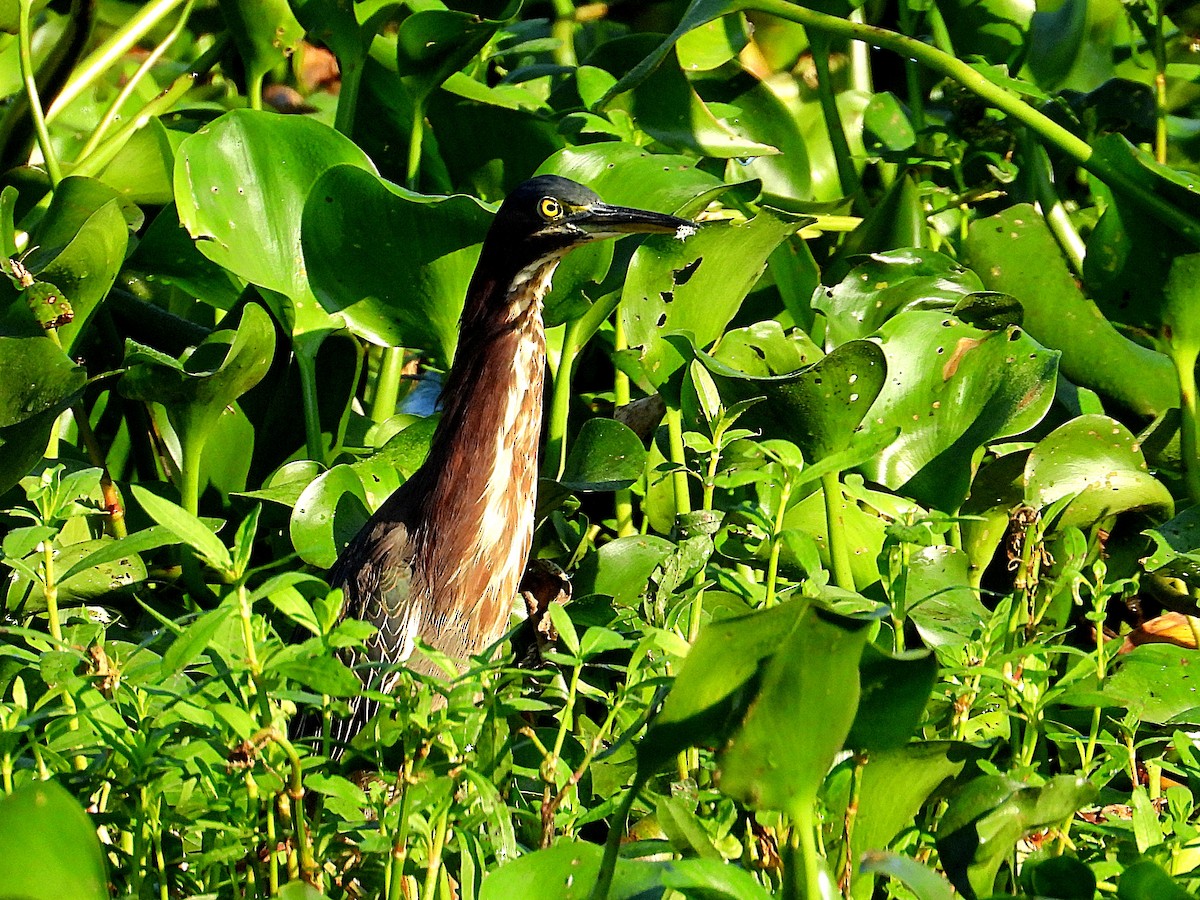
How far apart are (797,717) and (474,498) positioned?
1.67 metres

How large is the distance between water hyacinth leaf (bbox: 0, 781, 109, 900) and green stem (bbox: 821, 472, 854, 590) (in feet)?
4.60

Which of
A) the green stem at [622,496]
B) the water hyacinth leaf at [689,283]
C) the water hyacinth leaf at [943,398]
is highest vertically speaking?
the water hyacinth leaf at [689,283]

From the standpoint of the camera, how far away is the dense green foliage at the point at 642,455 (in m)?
1.35

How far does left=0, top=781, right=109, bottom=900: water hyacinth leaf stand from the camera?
1045mm

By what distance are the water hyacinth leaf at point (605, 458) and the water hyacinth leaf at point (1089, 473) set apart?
719mm

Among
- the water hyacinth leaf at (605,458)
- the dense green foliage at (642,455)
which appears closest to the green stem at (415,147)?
the dense green foliage at (642,455)

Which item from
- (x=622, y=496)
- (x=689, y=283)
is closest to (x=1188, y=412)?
(x=689, y=283)

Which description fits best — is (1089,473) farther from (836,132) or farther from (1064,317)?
(836,132)

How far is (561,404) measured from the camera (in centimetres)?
297

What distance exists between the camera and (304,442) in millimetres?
3215

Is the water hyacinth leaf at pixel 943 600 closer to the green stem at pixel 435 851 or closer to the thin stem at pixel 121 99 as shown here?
the green stem at pixel 435 851

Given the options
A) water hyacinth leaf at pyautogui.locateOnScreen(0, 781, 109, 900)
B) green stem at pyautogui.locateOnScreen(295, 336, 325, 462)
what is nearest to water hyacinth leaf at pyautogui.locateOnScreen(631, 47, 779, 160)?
green stem at pyautogui.locateOnScreen(295, 336, 325, 462)

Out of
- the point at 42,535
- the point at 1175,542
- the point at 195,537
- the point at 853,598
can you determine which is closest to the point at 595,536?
the point at 1175,542

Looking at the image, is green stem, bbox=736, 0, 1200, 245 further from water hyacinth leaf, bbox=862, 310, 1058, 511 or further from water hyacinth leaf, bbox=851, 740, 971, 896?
water hyacinth leaf, bbox=851, 740, 971, 896
